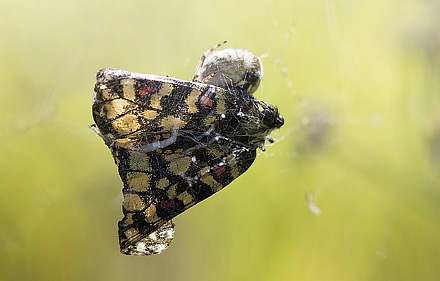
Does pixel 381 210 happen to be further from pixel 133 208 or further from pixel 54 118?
pixel 54 118

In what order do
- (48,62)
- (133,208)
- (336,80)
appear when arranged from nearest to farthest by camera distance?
(133,208) < (48,62) < (336,80)

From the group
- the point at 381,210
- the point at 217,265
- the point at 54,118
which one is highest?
the point at 54,118

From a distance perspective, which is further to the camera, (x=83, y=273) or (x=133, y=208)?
(x=83, y=273)

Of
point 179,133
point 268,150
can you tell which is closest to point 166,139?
point 179,133

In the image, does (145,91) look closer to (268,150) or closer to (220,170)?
(220,170)

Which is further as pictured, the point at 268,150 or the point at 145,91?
the point at 268,150

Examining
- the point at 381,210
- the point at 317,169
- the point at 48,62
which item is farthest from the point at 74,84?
the point at 381,210

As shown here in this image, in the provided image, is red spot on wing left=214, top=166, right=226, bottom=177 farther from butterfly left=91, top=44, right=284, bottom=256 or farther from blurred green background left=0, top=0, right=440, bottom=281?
blurred green background left=0, top=0, right=440, bottom=281
